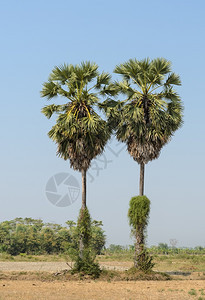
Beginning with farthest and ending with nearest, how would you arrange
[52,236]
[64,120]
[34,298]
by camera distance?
[52,236], [64,120], [34,298]

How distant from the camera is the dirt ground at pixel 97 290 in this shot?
18.5 meters

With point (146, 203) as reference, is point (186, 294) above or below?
below

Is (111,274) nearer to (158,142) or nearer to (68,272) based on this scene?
(68,272)

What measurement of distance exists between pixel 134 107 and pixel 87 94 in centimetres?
314

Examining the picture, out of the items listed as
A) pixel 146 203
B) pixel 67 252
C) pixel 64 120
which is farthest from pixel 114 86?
pixel 67 252

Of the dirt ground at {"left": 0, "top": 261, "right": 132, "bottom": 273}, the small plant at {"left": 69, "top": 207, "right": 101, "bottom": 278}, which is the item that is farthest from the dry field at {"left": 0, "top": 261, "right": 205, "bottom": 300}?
the dirt ground at {"left": 0, "top": 261, "right": 132, "bottom": 273}

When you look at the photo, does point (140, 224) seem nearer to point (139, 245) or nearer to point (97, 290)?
point (139, 245)

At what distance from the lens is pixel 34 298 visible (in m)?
17.7

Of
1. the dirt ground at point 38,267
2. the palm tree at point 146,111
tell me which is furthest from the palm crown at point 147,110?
A: the dirt ground at point 38,267

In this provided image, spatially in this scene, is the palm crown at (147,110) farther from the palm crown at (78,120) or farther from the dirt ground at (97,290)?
the dirt ground at (97,290)

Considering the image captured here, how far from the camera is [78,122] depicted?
91.4 feet

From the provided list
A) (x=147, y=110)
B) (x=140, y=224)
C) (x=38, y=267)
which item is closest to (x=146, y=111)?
(x=147, y=110)

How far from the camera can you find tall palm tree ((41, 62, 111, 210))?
27953 millimetres

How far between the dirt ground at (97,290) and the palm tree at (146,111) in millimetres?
7418
